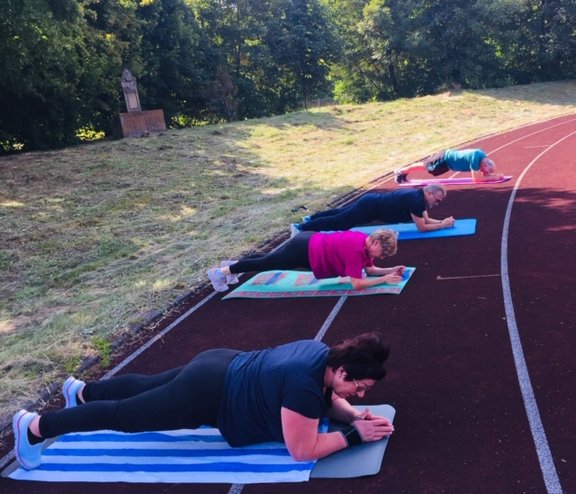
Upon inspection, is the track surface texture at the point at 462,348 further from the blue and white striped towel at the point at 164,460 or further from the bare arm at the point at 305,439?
the bare arm at the point at 305,439

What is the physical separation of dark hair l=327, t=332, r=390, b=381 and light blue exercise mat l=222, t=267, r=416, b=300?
355 centimetres

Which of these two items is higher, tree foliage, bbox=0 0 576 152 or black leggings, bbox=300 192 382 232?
tree foliage, bbox=0 0 576 152

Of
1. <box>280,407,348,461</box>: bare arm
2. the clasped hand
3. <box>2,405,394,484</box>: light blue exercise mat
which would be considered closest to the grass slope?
<box>2,405,394,484</box>: light blue exercise mat

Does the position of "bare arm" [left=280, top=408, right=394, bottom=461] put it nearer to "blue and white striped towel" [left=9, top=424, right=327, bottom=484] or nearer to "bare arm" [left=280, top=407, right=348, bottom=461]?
"bare arm" [left=280, top=407, right=348, bottom=461]

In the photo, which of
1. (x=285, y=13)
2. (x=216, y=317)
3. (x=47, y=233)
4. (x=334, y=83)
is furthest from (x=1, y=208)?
(x=334, y=83)

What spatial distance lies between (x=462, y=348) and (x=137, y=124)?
2037 centimetres

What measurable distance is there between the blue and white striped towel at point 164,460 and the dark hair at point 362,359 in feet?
2.88

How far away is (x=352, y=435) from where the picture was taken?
3986 mm

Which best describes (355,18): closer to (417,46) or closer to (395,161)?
(417,46)

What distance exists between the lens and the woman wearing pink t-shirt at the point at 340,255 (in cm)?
614

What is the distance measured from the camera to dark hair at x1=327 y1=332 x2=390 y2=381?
3463 millimetres

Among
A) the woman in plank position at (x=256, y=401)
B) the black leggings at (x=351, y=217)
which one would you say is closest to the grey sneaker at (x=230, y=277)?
the black leggings at (x=351, y=217)

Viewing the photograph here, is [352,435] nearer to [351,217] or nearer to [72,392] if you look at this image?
[72,392]

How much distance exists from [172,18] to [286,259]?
25.6 meters
